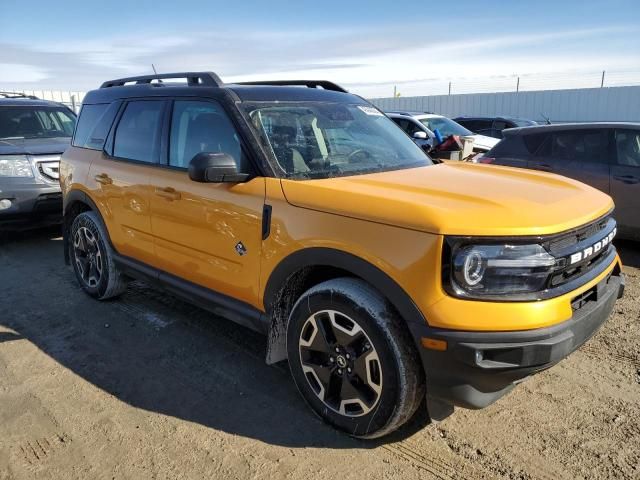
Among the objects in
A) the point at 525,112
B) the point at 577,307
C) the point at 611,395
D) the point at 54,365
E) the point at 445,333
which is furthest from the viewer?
the point at 525,112

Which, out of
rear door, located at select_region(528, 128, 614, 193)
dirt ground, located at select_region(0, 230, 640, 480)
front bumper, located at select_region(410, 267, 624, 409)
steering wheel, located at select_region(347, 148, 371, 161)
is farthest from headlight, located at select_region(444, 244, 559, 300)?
rear door, located at select_region(528, 128, 614, 193)

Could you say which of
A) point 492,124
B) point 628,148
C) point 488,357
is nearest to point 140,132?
point 488,357

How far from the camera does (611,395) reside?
3.05 meters

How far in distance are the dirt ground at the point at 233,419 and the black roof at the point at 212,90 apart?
1.77m

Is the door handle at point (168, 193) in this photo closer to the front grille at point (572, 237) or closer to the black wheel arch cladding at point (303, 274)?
the black wheel arch cladding at point (303, 274)

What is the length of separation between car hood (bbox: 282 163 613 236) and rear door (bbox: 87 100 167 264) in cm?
146

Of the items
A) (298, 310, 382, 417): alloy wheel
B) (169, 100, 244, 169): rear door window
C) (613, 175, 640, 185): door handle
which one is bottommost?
(298, 310, 382, 417): alloy wheel

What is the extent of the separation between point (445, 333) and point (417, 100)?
2418 centimetres

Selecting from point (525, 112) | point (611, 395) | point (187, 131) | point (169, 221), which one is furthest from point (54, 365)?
point (525, 112)

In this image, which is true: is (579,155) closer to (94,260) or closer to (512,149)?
(512,149)

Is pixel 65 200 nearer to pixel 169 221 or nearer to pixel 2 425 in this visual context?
pixel 169 221

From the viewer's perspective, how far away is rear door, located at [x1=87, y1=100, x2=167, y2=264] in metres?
3.80

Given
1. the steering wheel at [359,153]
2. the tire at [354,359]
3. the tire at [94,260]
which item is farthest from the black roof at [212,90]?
the tire at [354,359]

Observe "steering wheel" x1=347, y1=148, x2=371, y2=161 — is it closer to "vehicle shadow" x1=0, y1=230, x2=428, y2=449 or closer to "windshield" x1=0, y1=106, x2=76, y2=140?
"vehicle shadow" x1=0, y1=230, x2=428, y2=449
